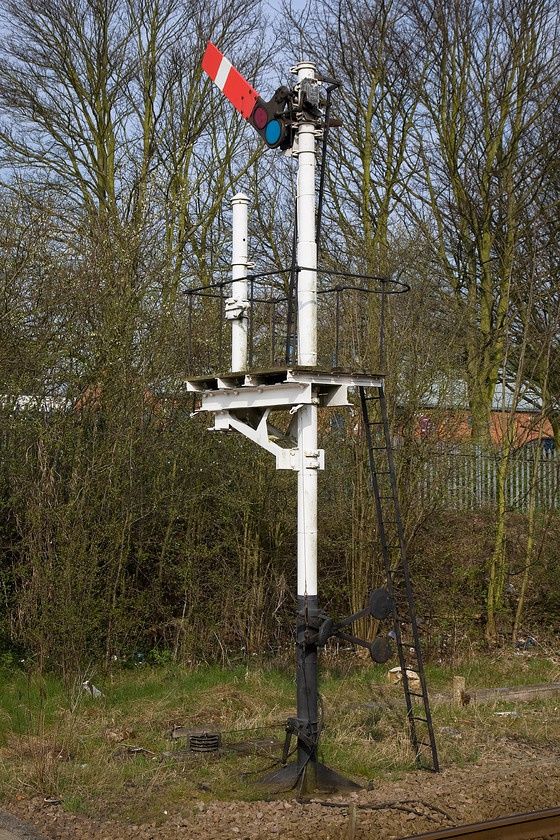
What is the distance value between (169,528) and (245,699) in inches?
93.5

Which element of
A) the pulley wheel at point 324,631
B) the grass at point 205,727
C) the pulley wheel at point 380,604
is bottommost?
the grass at point 205,727

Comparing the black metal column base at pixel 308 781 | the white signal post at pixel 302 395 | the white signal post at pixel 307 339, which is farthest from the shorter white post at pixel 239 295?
the black metal column base at pixel 308 781

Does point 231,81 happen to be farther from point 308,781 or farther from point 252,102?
point 308,781

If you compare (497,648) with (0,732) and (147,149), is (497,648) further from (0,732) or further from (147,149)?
(147,149)

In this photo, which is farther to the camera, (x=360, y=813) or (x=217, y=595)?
(x=217, y=595)

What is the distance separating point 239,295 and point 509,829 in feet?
13.8

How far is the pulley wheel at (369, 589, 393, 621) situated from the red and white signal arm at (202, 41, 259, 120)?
3825mm

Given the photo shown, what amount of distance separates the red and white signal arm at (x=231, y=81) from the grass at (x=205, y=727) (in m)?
4.96

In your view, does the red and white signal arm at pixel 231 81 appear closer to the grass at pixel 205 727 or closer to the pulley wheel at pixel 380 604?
the pulley wheel at pixel 380 604

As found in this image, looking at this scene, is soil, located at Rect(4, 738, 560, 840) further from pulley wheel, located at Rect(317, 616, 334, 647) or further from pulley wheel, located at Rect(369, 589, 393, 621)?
pulley wheel, located at Rect(369, 589, 393, 621)

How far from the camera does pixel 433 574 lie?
11961mm

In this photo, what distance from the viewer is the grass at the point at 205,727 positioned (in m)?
6.35

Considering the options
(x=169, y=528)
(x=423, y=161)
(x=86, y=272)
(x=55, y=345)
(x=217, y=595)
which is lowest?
(x=217, y=595)

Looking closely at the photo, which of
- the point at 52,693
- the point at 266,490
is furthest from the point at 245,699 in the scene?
the point at 266,490
